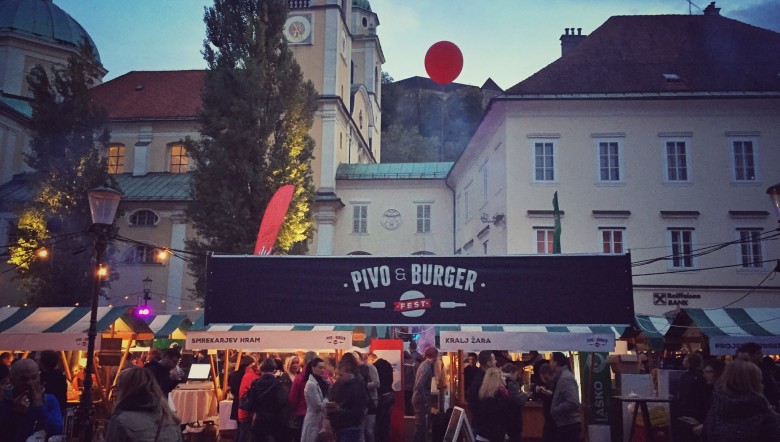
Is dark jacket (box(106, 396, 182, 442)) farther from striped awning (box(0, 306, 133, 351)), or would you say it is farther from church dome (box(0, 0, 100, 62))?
church dome (box(0, 0, 100, 62))

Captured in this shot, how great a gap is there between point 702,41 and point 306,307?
2659 cm

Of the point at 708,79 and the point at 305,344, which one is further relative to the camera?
the point at 708,79

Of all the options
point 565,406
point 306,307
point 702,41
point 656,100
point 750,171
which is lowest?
point 565,406

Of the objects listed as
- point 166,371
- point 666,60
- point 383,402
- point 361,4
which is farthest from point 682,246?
point 361,4

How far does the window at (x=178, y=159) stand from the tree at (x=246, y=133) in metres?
17.7

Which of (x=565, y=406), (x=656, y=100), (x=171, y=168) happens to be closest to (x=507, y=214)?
(x=656, y=100)

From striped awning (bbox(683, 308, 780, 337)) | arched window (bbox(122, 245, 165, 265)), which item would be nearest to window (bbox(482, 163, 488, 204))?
striped awning (bbox(683, 308, 780, 337))

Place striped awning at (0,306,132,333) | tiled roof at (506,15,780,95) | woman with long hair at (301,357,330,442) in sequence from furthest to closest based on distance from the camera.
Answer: tiled roof at (506,15,780,95) → striped awning at (0,306,132,333) → woman with long hair at (301,357,330,442)

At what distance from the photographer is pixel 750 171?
89.9ft

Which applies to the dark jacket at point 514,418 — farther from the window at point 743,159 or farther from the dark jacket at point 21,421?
the window at point 743,159

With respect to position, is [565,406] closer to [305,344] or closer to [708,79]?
[305,344]

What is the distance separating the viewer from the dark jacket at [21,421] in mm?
6195

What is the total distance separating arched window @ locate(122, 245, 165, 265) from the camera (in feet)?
134

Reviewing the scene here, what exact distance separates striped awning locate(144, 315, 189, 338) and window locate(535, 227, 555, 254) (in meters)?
13.3
